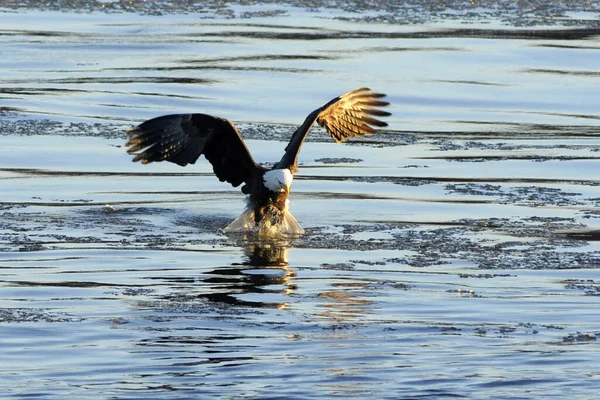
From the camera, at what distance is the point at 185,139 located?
1073 cm

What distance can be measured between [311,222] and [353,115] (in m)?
1.50

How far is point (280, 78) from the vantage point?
54.3 ft

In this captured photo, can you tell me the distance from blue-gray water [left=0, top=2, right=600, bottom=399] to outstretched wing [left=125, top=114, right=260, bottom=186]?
15.9 inches

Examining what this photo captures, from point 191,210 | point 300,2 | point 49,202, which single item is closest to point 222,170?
point 191,210

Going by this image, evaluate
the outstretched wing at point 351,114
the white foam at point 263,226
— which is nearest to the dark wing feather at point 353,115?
the outstretched wing at point 351,114

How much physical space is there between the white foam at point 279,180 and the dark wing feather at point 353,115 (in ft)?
3.04

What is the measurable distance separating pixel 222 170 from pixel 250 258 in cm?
193

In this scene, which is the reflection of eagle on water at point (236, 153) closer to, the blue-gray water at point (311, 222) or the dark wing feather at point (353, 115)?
the dark wing feather at point (353, 115)

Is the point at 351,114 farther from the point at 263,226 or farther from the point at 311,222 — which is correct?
the point at 263,226

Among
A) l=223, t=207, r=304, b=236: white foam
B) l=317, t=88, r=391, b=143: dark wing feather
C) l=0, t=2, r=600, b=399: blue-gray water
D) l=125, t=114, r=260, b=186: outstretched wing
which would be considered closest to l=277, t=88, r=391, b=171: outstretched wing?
l=317, t=88, r=391, b=143: dark wing feather

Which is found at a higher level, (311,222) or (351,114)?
(351,114)

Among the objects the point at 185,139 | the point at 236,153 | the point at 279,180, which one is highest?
the point at 185,139

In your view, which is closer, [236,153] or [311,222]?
[311,222]

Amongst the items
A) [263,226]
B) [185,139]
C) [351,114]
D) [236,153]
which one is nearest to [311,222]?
[263,226]
